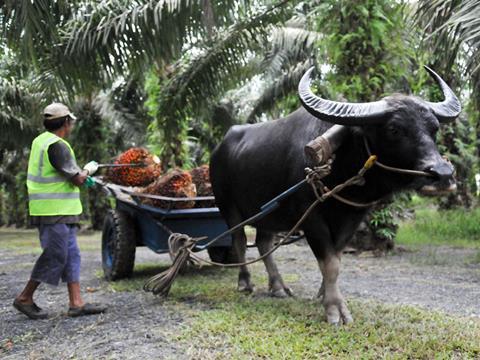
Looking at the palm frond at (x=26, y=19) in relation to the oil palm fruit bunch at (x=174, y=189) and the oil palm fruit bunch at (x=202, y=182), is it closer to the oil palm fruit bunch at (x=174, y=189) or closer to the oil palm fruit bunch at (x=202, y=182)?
the oil palm fruit bunch at (x=174, y=189)

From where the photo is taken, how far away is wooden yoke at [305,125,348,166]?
3662 mm

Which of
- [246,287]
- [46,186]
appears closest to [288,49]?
[246,287]

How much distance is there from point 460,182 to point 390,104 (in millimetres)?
12019

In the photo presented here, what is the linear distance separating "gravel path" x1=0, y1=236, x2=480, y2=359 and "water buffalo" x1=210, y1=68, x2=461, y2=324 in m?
1.05

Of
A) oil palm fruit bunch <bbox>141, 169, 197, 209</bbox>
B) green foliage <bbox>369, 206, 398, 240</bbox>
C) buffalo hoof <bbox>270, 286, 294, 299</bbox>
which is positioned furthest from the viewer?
green foliage <bbox>369, 206, 398, 240</bbox>

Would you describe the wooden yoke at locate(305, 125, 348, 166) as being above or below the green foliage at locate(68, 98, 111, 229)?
above

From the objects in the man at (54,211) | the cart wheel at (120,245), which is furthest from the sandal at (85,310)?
the cart wheel at (120,245)

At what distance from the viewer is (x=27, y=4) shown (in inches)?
192

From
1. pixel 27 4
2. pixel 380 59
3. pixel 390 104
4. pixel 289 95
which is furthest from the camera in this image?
pixel 289 95

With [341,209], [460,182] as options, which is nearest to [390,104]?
[341,209]

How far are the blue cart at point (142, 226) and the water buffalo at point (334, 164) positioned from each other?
43cm

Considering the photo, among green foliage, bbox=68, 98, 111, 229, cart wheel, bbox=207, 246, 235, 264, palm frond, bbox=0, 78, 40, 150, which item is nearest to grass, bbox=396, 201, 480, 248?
cart wheel, bbox=207, 246, 235, 264

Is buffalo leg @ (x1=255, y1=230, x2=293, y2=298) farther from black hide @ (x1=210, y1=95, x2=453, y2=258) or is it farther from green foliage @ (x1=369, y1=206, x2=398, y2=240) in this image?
green foliage @ (x1=369, y1=206, x2=398, y2=240)

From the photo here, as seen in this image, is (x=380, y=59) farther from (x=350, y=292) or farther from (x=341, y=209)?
(x=341, y=209)
